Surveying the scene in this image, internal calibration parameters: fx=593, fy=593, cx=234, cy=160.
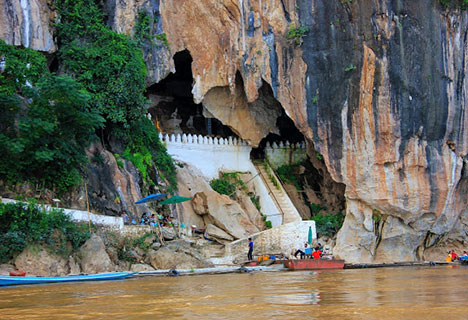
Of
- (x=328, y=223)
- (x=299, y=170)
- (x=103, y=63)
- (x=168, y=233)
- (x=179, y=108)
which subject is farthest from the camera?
(x=179, y=108)

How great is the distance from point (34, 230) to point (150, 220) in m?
4.84

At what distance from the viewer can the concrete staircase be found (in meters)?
24.5

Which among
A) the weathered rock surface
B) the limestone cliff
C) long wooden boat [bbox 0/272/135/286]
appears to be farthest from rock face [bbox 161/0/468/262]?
long wooden boat [bbox 0/272/135/286]

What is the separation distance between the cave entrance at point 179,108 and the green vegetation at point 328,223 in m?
6.05

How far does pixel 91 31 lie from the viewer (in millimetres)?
21766

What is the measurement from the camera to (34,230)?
15477 millimetres

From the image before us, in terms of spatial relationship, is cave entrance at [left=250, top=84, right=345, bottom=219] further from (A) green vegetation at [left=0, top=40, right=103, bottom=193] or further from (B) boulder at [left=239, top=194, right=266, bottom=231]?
(A) green vegetation at [left=0, top=40, right=103, bottom=193]

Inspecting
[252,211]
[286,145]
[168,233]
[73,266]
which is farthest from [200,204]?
[286,145]

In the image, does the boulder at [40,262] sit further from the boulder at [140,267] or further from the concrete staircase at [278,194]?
the concrete staircase at [278,194]

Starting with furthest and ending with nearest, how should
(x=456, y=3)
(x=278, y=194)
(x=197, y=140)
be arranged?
1. (x=197, y=140)
2. (x=278, y=194)
3. (x=456, y=3)

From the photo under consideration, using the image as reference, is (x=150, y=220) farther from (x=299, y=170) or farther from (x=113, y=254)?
(x=299, y=170)

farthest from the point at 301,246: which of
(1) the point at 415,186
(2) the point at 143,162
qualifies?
(2) the point at 143,162

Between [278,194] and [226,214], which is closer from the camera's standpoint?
[226,214]

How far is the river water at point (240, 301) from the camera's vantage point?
24.3 ft
